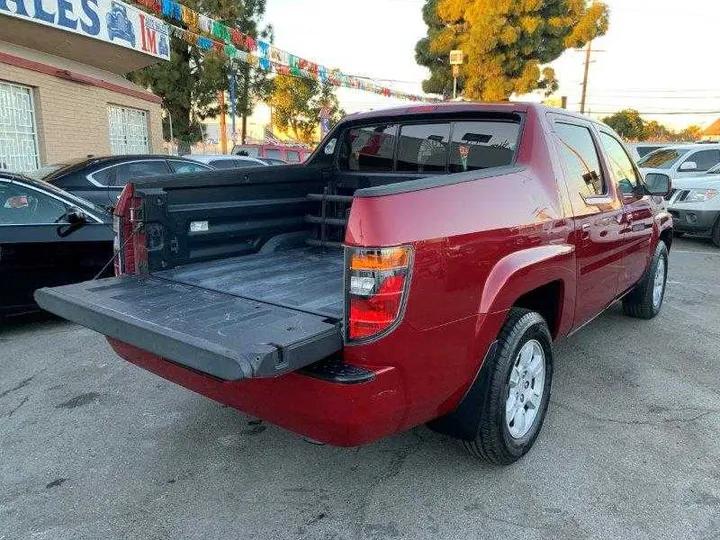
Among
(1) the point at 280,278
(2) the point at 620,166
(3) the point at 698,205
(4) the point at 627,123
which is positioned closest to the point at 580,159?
(2) the point at 620,166

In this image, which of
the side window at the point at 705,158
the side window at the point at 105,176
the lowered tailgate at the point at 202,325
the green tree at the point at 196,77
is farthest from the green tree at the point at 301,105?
the lowered tailgate at the point at 202,325

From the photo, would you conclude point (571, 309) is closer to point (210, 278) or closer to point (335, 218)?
point (335, 218)

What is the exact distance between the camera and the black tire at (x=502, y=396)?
2.62m

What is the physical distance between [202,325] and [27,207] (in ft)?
12.1

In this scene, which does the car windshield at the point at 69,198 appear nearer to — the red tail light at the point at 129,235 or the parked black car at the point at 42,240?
the parked black car at the point at 42,240

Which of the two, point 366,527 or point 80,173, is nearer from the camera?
point 366,527

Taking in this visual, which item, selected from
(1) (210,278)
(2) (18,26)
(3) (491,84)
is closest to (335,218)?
(1) (210,278)

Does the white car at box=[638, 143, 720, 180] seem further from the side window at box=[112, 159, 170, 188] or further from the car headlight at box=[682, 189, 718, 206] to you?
the side window at box=[112, 159, 170, 188]

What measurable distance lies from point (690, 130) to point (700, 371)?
3313 inches

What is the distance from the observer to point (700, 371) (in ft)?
14.0

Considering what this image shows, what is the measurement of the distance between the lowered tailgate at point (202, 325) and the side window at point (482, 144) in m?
1.73

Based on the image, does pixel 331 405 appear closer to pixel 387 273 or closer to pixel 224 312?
pixel 387 273

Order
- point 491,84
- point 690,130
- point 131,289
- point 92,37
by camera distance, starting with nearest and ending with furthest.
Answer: point 131,289
point 92,37
point 491,84
point 690,130

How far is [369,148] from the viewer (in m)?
4.34
